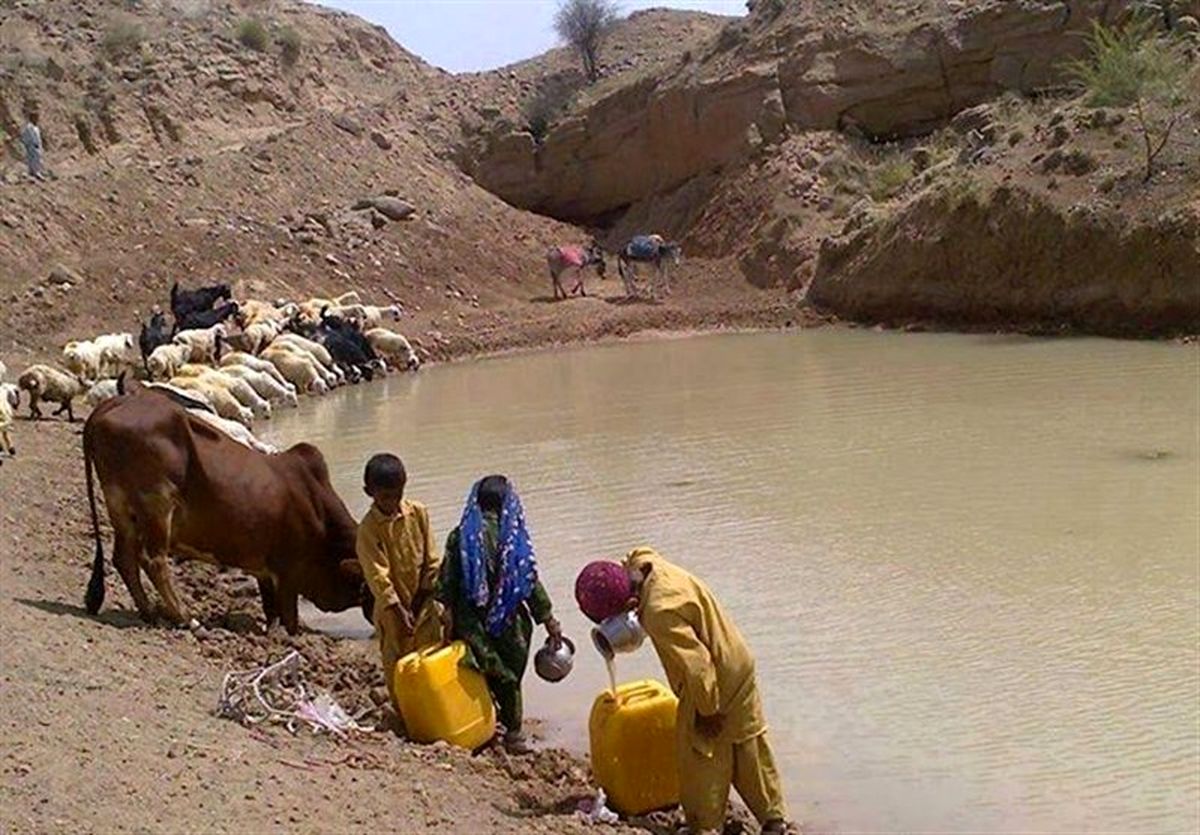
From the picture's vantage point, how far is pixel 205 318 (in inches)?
827

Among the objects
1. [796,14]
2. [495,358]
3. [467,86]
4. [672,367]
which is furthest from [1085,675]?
[467,86]

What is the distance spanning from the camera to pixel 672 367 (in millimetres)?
21297

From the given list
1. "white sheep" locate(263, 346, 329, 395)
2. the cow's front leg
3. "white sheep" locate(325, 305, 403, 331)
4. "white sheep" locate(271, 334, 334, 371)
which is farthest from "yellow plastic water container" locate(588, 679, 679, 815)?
"white sheep" locate(325, 305, 403, 331)

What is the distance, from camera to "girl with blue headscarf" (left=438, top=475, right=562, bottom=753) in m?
6.14

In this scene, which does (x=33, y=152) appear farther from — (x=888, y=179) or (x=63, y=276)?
(x=888, y=179)

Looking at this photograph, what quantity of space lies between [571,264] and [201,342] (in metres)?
9.83

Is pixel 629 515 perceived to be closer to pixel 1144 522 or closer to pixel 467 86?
pixel 1144 522

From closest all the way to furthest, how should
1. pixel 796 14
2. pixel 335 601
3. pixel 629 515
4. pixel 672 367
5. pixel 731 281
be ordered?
pixel 335 601, pixel 629 515, pixel 672 367, pixel 731 281, pixel 796 14

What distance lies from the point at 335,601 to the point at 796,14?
87.8 feet

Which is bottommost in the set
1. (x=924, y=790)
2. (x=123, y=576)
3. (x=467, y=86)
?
(x=924, y=790)

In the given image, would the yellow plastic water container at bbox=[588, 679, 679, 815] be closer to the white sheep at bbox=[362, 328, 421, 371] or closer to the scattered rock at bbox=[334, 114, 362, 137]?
the white sheep at bbox=[362, 328, 421, 371]

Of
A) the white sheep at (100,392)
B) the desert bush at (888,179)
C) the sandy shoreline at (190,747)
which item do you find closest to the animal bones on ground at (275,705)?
the sandy shoreline at (190,747)

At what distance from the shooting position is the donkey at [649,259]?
90.8ft

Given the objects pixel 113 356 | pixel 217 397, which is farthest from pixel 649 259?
pixel 217 397
